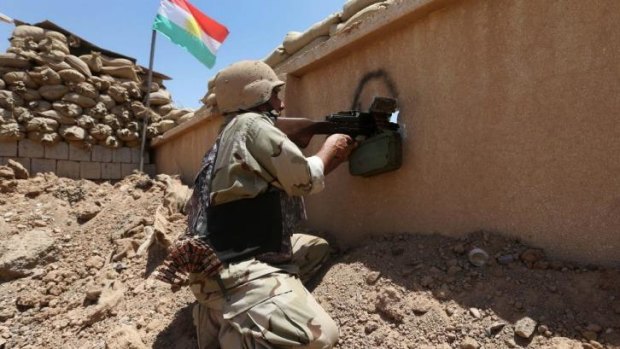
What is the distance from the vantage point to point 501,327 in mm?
→ 1637

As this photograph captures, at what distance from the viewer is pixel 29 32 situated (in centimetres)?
641

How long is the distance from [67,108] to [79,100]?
226mm

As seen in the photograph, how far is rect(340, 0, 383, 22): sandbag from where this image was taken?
3937 mm

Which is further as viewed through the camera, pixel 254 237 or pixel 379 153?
pixel 379 153

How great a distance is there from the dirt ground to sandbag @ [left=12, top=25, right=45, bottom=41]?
3.12 meters

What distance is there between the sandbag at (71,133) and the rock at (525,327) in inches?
254

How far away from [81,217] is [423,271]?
172 inches

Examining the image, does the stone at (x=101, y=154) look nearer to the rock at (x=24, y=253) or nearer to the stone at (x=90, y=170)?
the stone at (x=90, y=170)

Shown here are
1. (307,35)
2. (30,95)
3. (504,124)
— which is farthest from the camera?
(30,95)

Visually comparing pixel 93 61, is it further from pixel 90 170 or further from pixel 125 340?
pixel 125 340

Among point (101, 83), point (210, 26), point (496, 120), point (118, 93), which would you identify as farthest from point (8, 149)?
point (496, 120)

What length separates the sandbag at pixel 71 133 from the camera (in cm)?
634

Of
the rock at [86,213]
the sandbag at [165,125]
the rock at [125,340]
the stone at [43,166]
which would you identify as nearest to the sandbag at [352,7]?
the rock at [125,340]

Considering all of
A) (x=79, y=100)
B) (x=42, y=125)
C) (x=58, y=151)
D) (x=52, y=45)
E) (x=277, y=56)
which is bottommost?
(x=58, y=151)
